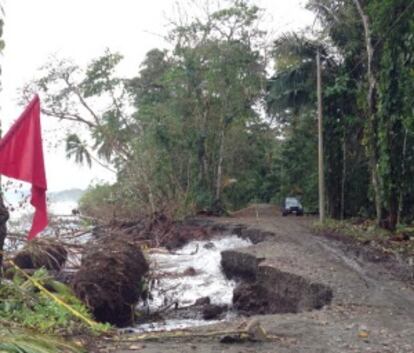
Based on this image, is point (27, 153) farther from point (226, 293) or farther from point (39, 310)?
point (226, 293)

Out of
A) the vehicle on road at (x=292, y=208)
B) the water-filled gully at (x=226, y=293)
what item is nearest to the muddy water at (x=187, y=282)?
the water-filled gully at (x=226, y=293)

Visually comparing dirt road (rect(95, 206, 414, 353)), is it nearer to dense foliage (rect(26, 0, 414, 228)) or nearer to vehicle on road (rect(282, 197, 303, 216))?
dense foliage (rect(26, 0, 414, 228))

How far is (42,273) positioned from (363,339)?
4.77 metres

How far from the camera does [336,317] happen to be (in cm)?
811

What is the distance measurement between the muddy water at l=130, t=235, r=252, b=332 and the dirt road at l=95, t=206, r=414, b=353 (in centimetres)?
119

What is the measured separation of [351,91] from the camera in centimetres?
2325

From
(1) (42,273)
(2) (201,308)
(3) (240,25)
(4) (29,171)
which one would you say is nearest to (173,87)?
(3) (240,25)

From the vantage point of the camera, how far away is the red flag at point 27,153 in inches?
255

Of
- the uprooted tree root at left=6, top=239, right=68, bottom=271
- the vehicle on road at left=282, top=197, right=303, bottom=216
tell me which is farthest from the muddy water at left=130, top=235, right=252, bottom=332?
the vehicle on road at left=282, top=197, right=303, bottom=216

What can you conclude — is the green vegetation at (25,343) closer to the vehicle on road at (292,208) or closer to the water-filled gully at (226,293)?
the water-filled gully at (226,293)

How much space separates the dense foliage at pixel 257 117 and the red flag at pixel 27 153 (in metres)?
12.0

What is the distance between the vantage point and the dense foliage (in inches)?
695

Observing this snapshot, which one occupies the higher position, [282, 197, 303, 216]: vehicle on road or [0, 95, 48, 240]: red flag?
[0, 95, 48, 240]: red flag

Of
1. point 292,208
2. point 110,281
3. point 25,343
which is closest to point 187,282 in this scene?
point 110,281
